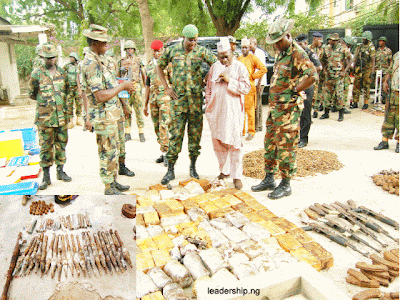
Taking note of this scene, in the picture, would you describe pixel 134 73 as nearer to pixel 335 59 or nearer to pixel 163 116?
pixel 163 116

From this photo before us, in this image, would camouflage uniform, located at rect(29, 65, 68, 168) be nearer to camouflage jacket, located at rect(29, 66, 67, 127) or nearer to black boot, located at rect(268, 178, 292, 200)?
camouflage jacket, located at rect(29, 66, 67, 127)

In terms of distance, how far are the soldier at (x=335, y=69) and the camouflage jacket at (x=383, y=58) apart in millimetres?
2167

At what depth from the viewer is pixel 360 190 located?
14.9ft

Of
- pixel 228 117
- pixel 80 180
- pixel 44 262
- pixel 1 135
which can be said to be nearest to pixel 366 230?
pixel 228 117

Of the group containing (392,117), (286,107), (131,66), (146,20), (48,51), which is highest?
(146,20)

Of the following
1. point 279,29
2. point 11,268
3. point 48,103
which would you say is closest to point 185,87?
point 279,29

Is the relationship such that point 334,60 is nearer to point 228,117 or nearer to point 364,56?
point 364,56

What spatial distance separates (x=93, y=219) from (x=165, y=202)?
211 centimetres

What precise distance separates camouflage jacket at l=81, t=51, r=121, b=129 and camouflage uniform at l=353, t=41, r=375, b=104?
8519 millimetres

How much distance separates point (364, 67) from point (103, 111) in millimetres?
8996

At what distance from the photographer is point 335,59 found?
8.60 m

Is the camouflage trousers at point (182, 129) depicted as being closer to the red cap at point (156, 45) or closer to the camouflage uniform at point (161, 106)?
Answer: the camouflage uniform at point (161, 106)

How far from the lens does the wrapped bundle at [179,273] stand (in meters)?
2.70

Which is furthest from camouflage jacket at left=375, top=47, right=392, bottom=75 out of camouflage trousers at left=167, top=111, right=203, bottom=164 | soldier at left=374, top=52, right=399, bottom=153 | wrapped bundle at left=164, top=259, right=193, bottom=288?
wrapped bundle at left=164, top=259, right=193, bottom=288
